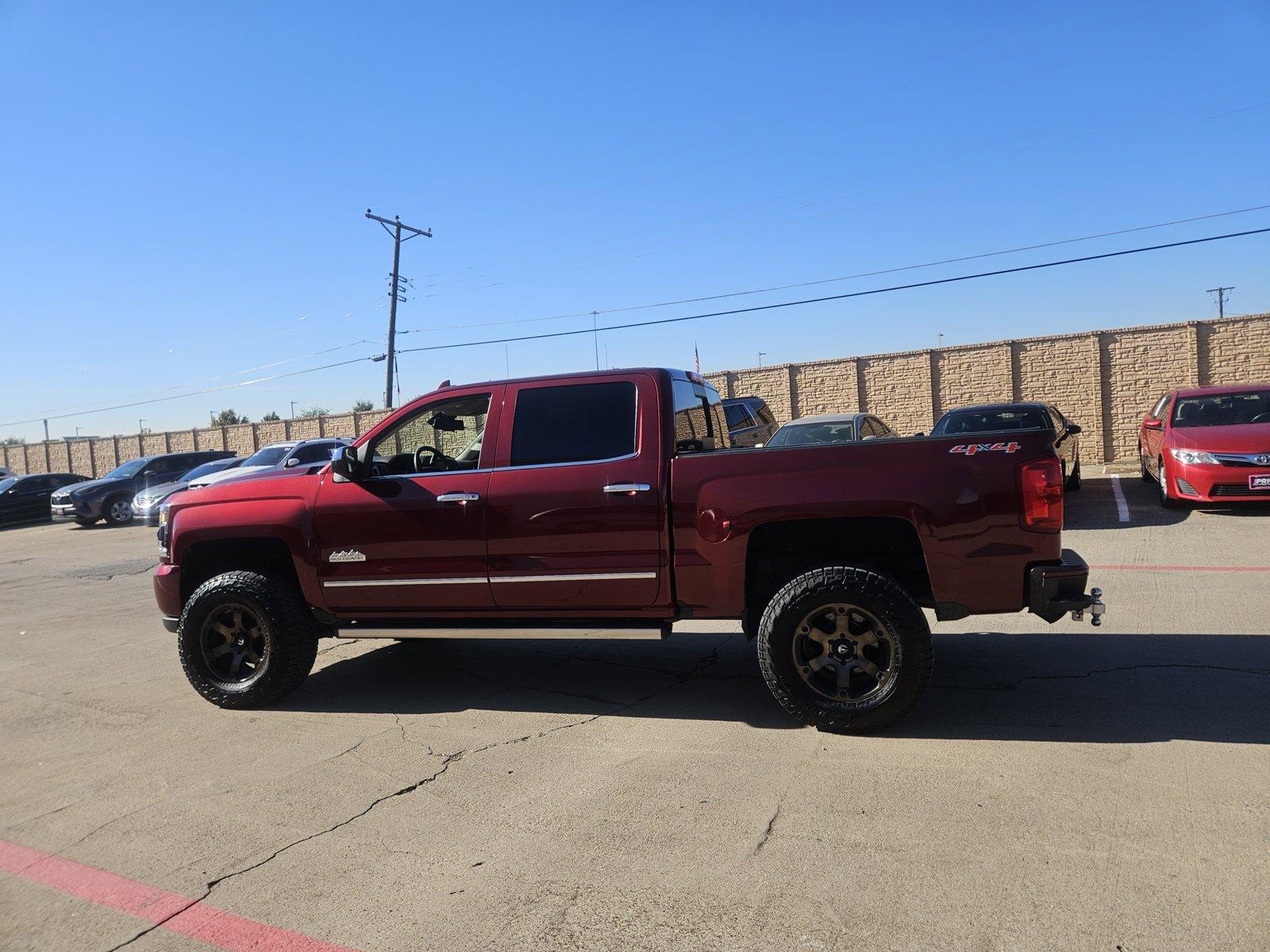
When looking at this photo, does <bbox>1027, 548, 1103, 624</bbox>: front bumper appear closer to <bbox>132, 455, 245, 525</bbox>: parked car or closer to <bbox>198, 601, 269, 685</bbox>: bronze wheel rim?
<bbox>198, 601, 269, 685</bbox>: bronze wheel rim

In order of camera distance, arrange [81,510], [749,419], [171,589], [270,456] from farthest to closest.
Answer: [81,510] → [270,456] → [749,419] → [171,589]

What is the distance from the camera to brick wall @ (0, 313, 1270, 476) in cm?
2003

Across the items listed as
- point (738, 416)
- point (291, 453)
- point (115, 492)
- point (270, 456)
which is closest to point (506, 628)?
point (738, 416)

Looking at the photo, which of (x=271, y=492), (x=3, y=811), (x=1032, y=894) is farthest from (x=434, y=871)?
(x=271, y=492)

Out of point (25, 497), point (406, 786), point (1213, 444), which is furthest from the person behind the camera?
point (25, 497)

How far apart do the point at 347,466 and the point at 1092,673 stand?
15.7ft

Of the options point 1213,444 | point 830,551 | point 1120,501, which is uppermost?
point 1213,444

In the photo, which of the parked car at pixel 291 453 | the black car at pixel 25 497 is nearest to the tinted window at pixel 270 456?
the parked car at pixel 291 453

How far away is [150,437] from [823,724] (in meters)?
45.1

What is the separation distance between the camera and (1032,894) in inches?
117

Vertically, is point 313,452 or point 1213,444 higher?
point 313,452

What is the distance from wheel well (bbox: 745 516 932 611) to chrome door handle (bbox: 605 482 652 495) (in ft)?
2.17

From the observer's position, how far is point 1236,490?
1094cm

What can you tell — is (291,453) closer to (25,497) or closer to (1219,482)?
(25,497)
